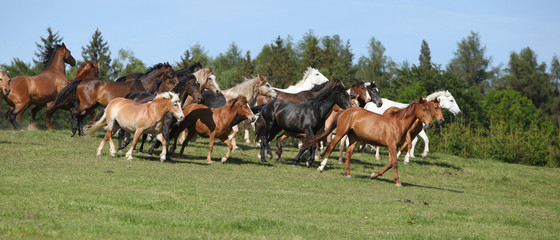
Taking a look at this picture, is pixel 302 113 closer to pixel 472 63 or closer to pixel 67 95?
pixel 67 95

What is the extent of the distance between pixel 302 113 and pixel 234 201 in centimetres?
723

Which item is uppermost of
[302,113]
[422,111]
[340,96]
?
[340,96]

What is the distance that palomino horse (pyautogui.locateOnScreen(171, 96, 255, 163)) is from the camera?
649 inches

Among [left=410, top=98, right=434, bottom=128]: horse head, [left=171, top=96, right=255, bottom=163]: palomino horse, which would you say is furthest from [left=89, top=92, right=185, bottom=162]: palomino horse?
[left=410, top=98, right=434, bottom=128]: horse head

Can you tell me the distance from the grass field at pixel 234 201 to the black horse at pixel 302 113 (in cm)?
108

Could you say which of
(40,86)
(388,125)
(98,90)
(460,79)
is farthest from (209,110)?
(460,79)

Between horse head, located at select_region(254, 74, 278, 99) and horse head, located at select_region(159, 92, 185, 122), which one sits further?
horse head, located at select_region(254, 74, 278, 99)

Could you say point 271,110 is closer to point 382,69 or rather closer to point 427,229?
point 427,229

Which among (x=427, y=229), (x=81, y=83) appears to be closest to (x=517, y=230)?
(x=427, y=229)

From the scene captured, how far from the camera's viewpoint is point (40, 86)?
70.9ft

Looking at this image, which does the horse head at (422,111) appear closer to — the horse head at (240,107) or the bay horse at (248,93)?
the horse head at (240,107)

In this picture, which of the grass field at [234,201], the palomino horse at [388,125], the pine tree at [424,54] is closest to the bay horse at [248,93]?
the grass field at [234,201]

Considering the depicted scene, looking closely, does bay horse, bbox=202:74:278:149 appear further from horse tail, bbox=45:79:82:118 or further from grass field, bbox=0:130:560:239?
horse tail, bbox=45:79:82:118

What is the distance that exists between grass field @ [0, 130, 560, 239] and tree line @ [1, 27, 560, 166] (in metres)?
10.4
